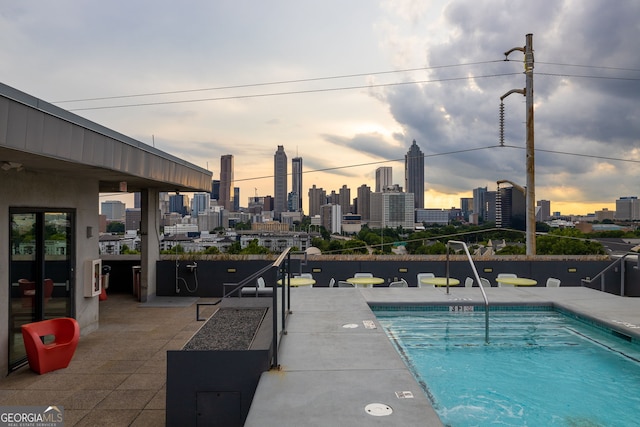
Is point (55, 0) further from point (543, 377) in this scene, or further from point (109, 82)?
point (543, 377)

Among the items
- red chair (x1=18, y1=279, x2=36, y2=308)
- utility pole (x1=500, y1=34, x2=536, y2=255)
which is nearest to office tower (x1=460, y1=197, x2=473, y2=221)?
utility pole (x1=500, y1=34, x2=536, y2=255)

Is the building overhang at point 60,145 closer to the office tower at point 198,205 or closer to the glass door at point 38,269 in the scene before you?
the glass door at point 38,269

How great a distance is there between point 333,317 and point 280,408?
2.85 m

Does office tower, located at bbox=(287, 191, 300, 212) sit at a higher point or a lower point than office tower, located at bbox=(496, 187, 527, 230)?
higher

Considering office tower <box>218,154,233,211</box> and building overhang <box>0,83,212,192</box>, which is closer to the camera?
building overhang <box>0,83,212,192</box>

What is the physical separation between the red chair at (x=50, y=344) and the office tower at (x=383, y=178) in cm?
4612

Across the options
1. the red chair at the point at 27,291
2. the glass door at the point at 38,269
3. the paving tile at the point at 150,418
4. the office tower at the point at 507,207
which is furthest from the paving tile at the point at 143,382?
the office tower at the point at 507,207

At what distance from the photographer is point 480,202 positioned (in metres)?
61.3

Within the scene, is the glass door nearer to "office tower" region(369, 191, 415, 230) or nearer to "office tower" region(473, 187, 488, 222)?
"office tower" region(369, 191, 415, 230)

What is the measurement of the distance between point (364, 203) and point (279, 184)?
53.4 ft

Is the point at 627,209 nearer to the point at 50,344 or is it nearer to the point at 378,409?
the point at 378,409

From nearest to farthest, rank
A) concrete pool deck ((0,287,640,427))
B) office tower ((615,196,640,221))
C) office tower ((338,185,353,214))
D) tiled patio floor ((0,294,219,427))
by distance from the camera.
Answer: concrete pool deck ((0,287,640,427)), tiled patio floor ((0,294,219,427)), office tower ((615,196,640,221)), office tower ((338,185,353,214))

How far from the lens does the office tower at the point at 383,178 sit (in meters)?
50.9

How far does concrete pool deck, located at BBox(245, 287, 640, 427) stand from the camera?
2.93m
